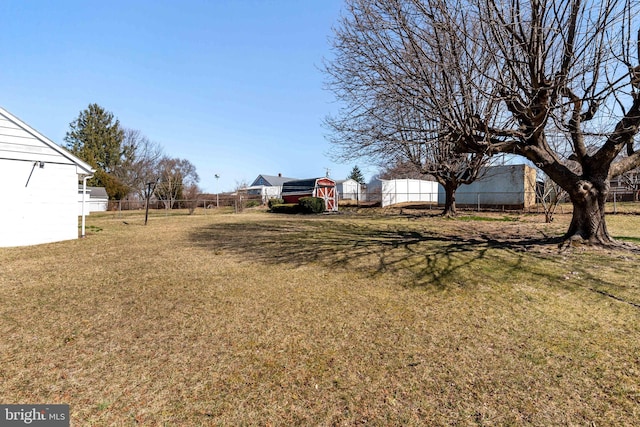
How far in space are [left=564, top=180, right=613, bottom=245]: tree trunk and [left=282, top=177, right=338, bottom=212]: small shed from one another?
61.8 feet

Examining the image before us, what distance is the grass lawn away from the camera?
209 cm

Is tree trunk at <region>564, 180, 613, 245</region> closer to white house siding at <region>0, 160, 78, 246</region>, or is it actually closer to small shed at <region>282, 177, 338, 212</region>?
white house siding at <region>0, 160, 78, 246</region>

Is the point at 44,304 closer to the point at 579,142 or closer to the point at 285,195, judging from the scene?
the point at 579,142

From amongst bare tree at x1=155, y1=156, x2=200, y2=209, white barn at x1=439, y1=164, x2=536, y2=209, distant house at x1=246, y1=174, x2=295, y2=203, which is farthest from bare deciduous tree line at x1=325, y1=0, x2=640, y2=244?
distant house at x1=246, y1=174, x2=295, y2=203

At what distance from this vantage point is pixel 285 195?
29.2m

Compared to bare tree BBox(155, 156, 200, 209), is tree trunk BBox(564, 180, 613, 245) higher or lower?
lower

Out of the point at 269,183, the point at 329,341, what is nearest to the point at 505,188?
the point at 329,341

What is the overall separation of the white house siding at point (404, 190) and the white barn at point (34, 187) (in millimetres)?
22736

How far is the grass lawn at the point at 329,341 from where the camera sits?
2092 millimetres

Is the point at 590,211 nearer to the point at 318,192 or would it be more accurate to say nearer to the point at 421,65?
the point at 421,65

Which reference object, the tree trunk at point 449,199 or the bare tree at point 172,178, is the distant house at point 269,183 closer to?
the bare tree at point 172,178

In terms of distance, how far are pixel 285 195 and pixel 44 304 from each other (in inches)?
999

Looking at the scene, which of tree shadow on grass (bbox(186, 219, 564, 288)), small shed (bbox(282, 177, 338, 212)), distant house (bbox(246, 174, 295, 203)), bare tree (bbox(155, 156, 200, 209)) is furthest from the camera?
distant house (bbox(246, 174, 295, 203))

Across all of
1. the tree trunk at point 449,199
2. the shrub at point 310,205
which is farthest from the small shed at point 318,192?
the tree trunk at point 449,199
